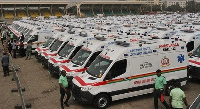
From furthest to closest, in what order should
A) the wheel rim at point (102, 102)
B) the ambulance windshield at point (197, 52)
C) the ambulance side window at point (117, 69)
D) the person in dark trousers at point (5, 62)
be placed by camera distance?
the person in dark trousers at point (5, 62) → the ambulance windshield at point (197, 52) → the ambulance side window at point (117, 69) → the wheel rim at point (102, 102)

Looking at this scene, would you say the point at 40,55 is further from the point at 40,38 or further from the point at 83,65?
the point at 83,65

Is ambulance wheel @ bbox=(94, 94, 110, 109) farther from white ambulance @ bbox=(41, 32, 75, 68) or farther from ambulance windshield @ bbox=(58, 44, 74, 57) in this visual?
white ambulance @ bbox=(41, 32, 75, 68)

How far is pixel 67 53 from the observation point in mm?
14680

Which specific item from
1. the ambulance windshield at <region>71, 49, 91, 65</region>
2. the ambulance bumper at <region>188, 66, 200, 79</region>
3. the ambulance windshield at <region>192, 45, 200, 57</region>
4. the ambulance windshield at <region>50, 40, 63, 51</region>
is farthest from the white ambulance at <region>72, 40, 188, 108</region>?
the ambulance windshield at <region>50, 40, 63, 51</region>

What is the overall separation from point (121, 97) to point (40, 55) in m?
8.98

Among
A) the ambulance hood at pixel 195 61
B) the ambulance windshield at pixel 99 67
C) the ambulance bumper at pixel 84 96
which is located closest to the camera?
the ambulance bumper at pixel 84 96

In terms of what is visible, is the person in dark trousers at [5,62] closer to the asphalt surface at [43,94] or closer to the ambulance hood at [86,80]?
the asphalt surface at [43,94]

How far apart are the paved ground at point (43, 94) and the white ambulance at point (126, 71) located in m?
0.47

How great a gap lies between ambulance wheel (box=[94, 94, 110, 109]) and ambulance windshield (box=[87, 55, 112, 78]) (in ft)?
2.50

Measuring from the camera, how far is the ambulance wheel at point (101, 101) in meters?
9.59

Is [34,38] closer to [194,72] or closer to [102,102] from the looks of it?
[102,102]

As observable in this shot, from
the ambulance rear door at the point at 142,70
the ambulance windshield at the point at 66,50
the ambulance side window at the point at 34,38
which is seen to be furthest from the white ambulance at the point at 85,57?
the ambulance side window at the point at 34,38

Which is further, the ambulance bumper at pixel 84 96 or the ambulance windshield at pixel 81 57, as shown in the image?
the ambulance windshield at pixel 81 57

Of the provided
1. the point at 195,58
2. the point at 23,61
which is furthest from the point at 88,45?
the point at 23,61
